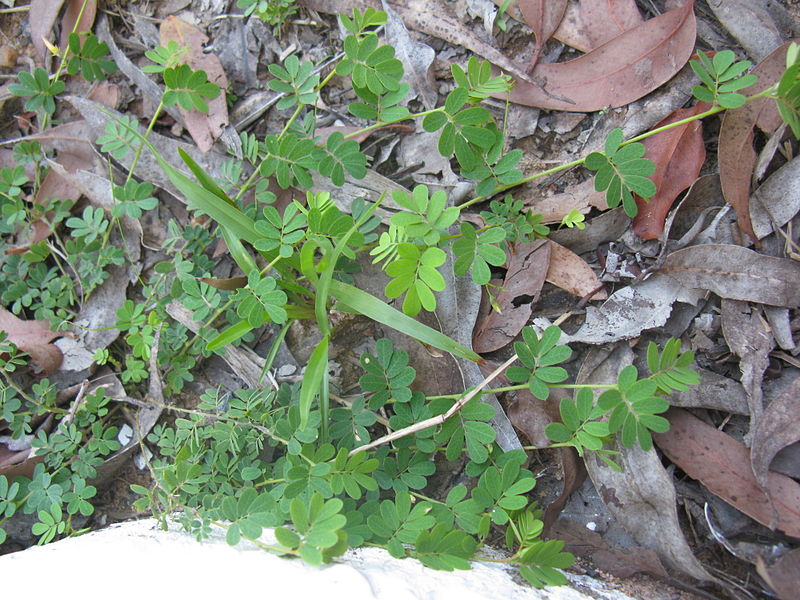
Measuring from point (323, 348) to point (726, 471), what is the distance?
4.67 feet

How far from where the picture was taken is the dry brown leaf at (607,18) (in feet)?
7.57

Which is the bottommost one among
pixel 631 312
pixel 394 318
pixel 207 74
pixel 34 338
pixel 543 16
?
pixel 34 338

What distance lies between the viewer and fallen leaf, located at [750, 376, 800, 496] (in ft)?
6.19

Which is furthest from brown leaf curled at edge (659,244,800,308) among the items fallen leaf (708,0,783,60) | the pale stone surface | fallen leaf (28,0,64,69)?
fallen leaf (28,0,64,69)

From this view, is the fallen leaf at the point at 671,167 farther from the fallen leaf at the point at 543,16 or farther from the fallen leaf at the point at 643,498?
the fallen leaf at the point at 543,16

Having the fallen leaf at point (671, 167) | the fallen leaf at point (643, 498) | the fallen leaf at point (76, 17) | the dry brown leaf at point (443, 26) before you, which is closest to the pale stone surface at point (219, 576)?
the fallen leaf at point (643, 498)

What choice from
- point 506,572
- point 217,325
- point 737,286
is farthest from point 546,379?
point 217,325

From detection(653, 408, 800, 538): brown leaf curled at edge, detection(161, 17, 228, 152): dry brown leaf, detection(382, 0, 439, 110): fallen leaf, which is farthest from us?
detection(161, 17, 228, 152): dry brown leaf

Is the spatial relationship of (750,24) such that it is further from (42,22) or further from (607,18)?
(42,22)

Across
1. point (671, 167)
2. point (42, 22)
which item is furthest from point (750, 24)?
point (42, 22)

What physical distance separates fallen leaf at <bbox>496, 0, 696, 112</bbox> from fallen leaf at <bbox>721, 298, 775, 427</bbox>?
898mm

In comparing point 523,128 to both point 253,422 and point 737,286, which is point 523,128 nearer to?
point 737,286

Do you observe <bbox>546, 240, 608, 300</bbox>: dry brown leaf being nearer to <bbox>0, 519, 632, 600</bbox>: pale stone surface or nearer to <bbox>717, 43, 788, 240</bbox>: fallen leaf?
<bbox>717, 43, 788, 240</bbox>: fallen leaf

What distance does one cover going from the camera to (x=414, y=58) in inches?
99.9
